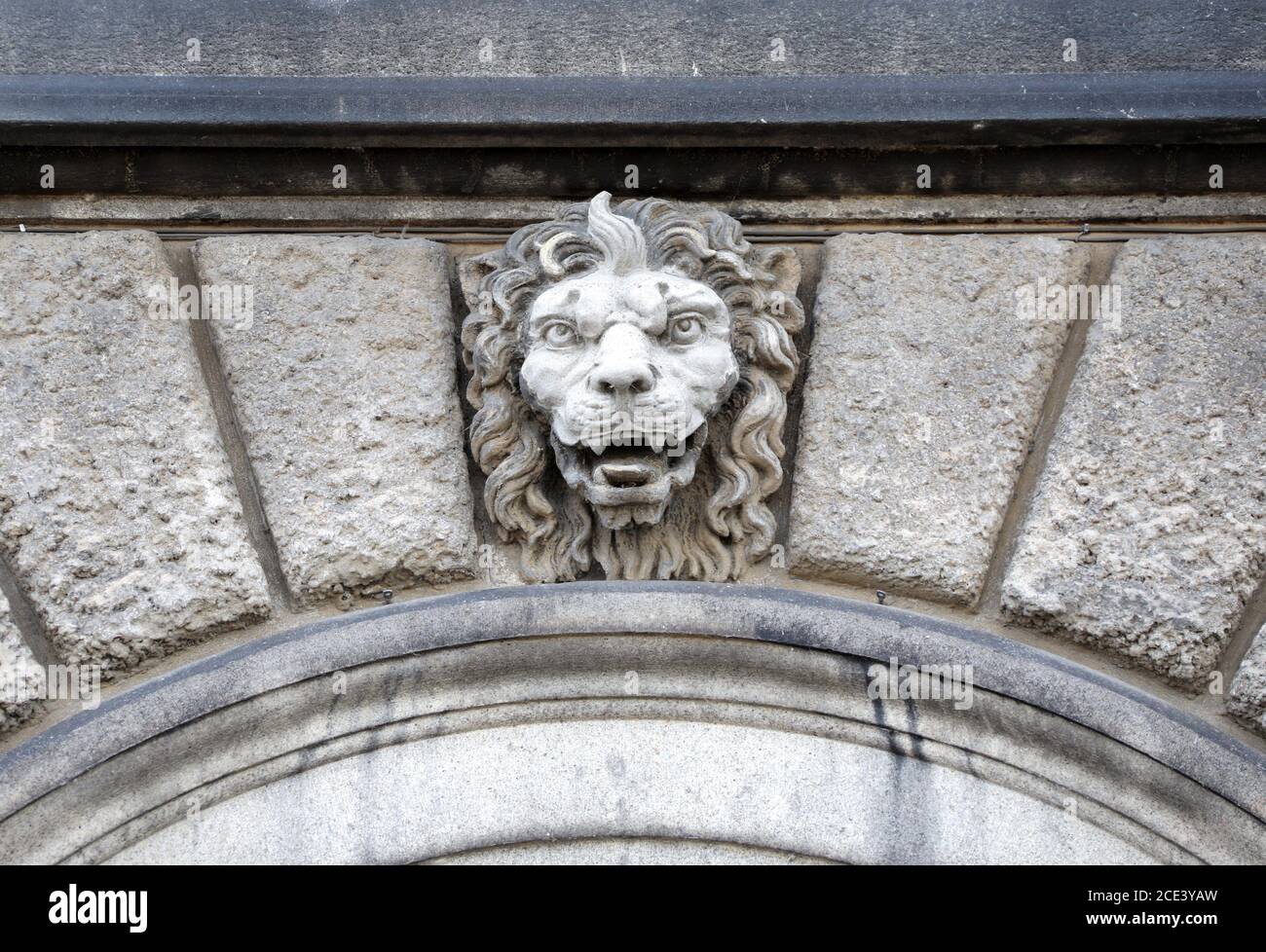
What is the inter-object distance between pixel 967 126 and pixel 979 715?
3.91 ft

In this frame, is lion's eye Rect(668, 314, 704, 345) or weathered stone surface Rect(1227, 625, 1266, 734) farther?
lion's eye Rect(668, 314, 704, 345)

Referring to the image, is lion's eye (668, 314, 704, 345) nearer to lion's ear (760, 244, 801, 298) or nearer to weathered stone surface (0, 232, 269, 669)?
lion's ear (760, 244, 801, 298)

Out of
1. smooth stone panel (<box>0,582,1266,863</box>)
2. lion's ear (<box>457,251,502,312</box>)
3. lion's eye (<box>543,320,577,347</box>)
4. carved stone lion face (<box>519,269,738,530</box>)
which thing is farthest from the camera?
lion's ear (<box>457,251,502,312</box>)

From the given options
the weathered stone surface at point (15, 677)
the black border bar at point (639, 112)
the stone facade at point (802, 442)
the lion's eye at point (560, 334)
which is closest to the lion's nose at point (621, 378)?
the lion's eye at point (560, 334)

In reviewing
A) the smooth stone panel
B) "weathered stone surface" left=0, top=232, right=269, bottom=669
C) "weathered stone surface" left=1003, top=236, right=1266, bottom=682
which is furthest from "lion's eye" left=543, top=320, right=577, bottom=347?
"weathered stone surface" left=1003, top=236, right=1266, bottom=682

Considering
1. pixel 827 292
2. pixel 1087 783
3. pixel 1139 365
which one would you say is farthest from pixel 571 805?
pixel 1139 365

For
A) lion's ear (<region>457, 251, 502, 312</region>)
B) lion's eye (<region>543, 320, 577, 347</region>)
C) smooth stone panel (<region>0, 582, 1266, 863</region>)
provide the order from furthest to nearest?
lion's ear (<region>457, 251, 502, 312</region>) < lion's eye (<region>543, 320, 577, 347</region>) < smooth stone panel (<region>0, 582, 1266, 863</region>)

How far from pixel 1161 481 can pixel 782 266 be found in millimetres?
830

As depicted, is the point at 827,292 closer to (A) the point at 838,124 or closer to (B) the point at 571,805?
(A) the point at 838,124

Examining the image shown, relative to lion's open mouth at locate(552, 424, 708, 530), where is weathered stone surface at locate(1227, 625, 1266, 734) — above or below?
below

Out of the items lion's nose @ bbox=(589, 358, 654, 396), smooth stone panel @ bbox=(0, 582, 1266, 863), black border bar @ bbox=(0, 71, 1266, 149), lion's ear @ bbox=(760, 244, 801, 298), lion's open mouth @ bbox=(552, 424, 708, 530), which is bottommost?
smooth stone panel @ bbox=(0, 582, 1266, 863)

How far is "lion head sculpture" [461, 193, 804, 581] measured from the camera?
3.13 metres

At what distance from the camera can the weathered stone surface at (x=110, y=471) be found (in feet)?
10.3

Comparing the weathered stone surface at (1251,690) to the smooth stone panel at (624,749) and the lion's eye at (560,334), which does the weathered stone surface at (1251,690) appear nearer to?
the smooth stone panel at (624,749)
